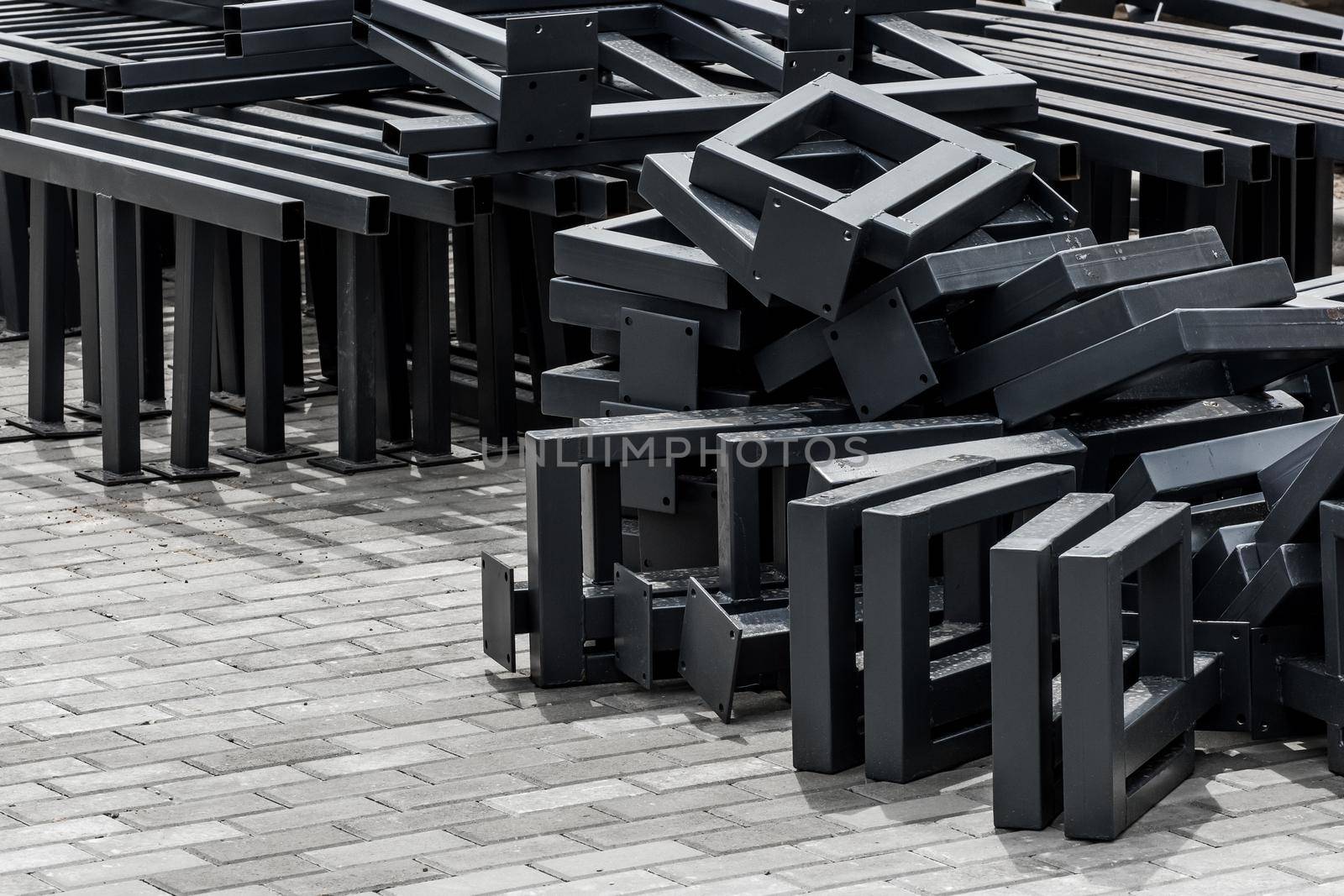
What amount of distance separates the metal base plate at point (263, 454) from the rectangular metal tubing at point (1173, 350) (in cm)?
305

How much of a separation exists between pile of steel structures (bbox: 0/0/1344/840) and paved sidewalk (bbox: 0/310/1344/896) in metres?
0.13

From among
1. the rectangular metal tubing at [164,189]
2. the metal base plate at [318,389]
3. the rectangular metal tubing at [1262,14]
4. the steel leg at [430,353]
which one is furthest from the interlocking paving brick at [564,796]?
the rectangular metal tubing at [1262,14]

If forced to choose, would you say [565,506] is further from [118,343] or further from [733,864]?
[118,343]

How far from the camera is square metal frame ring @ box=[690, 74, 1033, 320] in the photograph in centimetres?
496

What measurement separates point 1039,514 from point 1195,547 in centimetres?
64

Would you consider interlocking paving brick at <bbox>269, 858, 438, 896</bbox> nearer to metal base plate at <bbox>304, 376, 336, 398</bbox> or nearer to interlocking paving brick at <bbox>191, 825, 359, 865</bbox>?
interlocking paving brick at <bbox>191, 825, 359, 865</bbox>

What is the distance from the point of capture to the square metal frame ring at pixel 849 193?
496cm

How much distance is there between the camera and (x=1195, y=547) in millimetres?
4656

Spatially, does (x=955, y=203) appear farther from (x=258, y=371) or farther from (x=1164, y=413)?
(x=258, y=371)

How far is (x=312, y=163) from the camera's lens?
7.10 metres

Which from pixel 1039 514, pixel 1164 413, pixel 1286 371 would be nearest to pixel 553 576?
pixel 1039 514

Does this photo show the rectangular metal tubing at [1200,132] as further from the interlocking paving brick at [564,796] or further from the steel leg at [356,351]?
the interlocking paving brick at [564,796]

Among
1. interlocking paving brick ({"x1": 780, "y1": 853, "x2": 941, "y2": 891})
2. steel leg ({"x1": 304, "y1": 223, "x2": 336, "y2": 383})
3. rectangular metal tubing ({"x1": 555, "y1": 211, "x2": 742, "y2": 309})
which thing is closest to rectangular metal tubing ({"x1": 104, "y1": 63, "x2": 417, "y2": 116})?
steel leg ({"x1": 304, "y1": 223, "x2": 336, "y2": 383})

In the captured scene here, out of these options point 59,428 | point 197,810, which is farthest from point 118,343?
point 197,810
